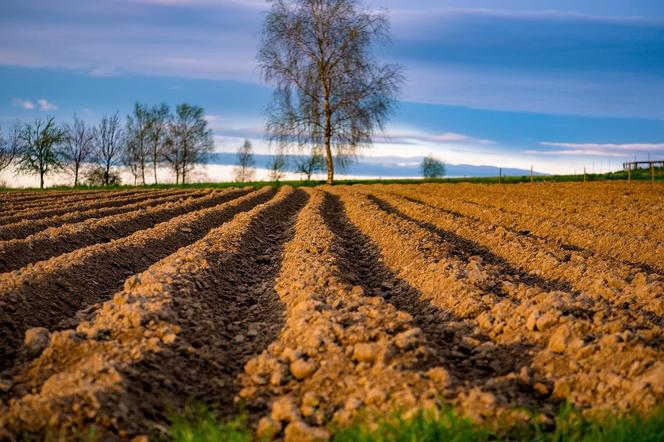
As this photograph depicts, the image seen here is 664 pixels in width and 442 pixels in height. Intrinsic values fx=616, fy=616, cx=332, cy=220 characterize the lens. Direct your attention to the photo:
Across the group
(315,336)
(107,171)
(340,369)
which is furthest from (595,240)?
(107,171)

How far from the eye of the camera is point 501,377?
4.20m

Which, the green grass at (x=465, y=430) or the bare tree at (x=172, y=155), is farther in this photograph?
the bare tree at (x=172, y=155)

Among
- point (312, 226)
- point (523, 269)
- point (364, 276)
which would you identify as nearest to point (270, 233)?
Result: point (312, 226)

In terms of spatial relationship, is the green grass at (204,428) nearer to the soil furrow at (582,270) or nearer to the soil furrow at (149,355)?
the soil furrow at (149,355)

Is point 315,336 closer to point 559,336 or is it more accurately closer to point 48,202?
point 559,336

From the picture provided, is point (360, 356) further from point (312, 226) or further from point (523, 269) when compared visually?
point (312, 226)

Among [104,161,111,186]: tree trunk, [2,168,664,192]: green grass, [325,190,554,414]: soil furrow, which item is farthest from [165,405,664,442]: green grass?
[104,161,111,186]: tree trunk

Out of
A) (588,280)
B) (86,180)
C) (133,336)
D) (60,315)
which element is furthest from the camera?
(86,180)

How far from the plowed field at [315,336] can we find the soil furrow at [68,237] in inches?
2.1

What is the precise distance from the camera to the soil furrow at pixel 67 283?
5.93 metres

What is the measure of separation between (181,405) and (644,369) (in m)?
3.04

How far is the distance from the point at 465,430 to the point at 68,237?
889cm

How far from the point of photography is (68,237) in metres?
10.4

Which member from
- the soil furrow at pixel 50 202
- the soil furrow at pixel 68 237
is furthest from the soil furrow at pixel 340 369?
the soil furrow at pixel 50 202
